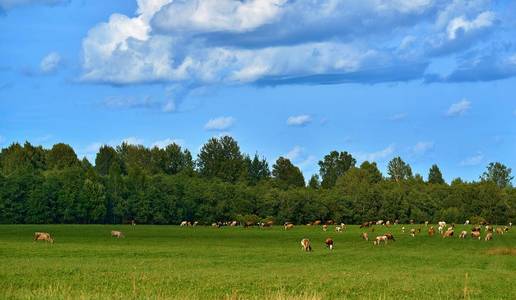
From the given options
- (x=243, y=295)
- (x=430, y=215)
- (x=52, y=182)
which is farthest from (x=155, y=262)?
(x=430, y=215)

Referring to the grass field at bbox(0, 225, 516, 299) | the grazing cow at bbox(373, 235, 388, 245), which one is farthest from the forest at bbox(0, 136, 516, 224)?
the grass field at bbox(0, 225, 516, 299)

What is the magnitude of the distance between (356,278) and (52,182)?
116 metres

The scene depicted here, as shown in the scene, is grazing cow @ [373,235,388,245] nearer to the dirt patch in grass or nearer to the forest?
the dirt patch in grass

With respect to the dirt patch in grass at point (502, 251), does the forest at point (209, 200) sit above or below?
above

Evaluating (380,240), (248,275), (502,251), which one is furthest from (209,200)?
(248,275)

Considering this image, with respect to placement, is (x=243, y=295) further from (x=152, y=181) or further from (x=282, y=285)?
(x=152, y=181)

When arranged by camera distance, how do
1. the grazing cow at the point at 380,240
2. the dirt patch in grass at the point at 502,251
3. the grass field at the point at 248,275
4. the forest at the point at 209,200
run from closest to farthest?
the grass field at the point at 248,275 → the dirt patch in grass at the point at 502,251 → the grazing cow at the point at 380,240 → the forest at the point at 209,200

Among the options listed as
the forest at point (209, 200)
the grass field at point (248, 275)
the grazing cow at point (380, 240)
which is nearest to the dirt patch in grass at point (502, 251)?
the grass field at point (248, 275)

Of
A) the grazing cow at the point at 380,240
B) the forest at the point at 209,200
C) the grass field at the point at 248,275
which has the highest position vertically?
the forest at the point at 209,200

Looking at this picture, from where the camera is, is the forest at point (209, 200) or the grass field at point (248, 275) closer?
the grass field at point (248, 275)

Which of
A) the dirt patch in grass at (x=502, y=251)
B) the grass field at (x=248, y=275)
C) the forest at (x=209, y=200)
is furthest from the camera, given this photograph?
the forest at (x=209, y=200)

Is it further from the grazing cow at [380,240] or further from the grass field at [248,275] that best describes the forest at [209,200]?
the grass field at [248,275]

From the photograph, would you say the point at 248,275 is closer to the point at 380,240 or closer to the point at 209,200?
the point at 380,240

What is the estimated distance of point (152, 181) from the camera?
523 feet
